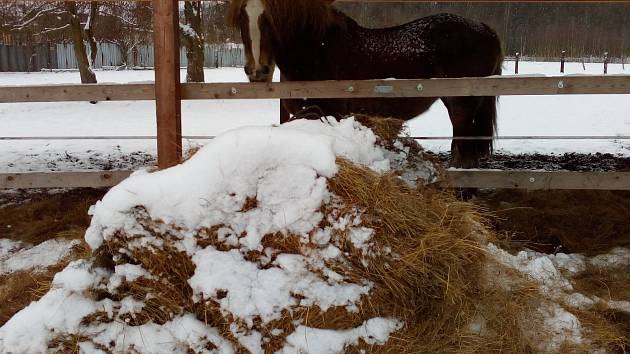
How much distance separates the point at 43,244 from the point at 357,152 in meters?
3.14

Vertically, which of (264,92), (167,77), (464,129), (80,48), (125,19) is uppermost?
(125,19)

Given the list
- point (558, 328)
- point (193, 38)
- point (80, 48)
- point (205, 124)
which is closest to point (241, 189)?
point (558, 328)

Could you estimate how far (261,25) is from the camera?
15.1 feet

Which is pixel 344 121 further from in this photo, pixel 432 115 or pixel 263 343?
pixel 432 115

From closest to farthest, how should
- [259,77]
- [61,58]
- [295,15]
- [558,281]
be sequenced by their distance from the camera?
[558,281], [259,77], [295,15], [61,58]

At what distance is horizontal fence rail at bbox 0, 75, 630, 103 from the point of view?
385 centimetres

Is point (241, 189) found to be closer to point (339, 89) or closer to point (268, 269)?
point (268, 269)

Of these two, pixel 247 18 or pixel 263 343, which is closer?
pixel 263 343

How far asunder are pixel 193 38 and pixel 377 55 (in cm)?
899

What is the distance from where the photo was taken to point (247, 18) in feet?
15.1

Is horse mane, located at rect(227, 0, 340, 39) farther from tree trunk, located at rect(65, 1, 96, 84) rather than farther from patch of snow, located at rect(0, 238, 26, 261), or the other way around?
tree trunk, located at rect(65, 1, 96, 84)

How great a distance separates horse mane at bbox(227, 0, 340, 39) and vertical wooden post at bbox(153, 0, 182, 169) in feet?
3.12

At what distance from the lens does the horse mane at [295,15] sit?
4621 mm

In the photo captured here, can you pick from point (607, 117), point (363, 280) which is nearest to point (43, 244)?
point (363, 280)
